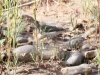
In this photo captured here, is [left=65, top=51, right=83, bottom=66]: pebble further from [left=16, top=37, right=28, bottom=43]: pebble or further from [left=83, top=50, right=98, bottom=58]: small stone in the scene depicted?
[left=16, top=37, right=28, bottom=43]: pebble

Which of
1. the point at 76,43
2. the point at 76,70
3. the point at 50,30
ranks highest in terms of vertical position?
the point at 50,30

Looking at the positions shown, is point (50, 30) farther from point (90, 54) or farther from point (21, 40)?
point (90, 54)

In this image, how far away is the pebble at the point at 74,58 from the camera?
2.86 metres

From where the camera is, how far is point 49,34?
355cm

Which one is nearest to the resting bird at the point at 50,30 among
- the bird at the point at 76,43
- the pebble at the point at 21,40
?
the pebble at the point at 21,40

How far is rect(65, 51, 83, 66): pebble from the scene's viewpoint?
2.86 m

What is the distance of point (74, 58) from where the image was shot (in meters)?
2.89

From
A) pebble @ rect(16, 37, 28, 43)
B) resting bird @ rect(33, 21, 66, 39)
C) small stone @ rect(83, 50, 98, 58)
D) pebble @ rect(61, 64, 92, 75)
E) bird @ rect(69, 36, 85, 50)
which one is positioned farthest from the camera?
resting bird @ rect(33, 21, 66, 39)

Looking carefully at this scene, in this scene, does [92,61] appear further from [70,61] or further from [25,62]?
[25,62]

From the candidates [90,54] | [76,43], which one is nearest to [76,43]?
[76,43]

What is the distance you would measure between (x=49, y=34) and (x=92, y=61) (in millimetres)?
828

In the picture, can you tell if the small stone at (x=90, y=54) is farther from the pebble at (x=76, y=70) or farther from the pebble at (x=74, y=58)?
A: the pebble at (x=76, y=70)

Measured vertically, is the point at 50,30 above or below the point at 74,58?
above

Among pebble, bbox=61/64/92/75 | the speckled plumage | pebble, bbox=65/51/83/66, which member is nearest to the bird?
the speckled plumage
